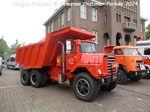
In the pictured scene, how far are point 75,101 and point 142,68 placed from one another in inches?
209

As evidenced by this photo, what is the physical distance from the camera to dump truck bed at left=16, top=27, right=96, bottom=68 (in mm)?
6691

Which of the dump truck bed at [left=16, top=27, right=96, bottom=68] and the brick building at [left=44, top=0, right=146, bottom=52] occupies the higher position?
the brick building at [left=44, top=0, right=146, bottom=52]

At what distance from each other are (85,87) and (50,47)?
2.77 m

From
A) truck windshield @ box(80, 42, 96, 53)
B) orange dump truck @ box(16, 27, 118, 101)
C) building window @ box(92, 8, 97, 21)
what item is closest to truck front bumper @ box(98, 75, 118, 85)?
orange dump truck @ box(16, 27, 118, 101)

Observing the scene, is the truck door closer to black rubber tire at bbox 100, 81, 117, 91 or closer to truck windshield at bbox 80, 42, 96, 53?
black rubber tire at bbox 100, 81, 117, 91

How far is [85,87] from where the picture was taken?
18.4 feet

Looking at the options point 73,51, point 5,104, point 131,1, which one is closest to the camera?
point 5,104

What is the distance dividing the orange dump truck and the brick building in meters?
11.3

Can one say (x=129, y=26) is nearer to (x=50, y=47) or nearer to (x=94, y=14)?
(x=94, y=14)

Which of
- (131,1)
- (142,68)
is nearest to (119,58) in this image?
(142,68)

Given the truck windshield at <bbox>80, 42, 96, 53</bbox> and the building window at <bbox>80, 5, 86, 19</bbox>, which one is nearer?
the truck windshield at <bbox>80, 42, 96, 53</bbox>

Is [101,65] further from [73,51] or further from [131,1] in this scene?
[131,1]

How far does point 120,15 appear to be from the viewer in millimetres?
21797

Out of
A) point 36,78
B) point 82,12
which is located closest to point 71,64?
point 36,78
